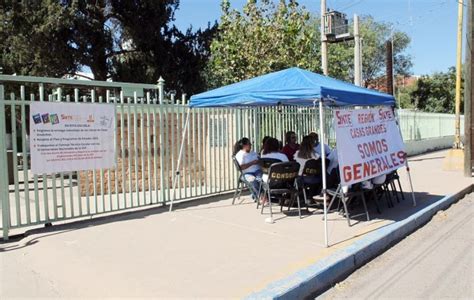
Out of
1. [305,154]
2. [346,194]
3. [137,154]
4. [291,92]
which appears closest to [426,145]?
[305,154]

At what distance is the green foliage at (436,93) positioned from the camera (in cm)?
4631

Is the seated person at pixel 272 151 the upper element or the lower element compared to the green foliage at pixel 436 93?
lower

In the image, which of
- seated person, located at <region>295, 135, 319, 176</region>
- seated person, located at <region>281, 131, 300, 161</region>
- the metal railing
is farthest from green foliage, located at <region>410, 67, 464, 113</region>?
seated person, located at <region>295, 135, 319, 176</region>

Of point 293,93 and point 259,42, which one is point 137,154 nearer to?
point 293,93

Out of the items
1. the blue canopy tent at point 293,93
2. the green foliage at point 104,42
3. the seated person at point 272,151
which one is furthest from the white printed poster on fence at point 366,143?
the green foliage at point 104,42

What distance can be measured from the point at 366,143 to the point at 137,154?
13.5ft

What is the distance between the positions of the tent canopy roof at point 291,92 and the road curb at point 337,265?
81.2 inches

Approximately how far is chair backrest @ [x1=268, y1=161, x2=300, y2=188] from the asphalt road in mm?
2104

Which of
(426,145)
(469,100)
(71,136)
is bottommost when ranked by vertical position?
(426,145)

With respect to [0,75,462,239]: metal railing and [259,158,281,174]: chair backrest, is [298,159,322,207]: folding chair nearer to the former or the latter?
[259,158,281,174]: chair backrest

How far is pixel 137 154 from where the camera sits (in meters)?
8.70

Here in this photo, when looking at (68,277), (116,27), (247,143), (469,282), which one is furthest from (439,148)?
(68,277)

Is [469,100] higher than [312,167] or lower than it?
higher

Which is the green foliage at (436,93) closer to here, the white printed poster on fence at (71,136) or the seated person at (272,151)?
the seated person at (272,151)
